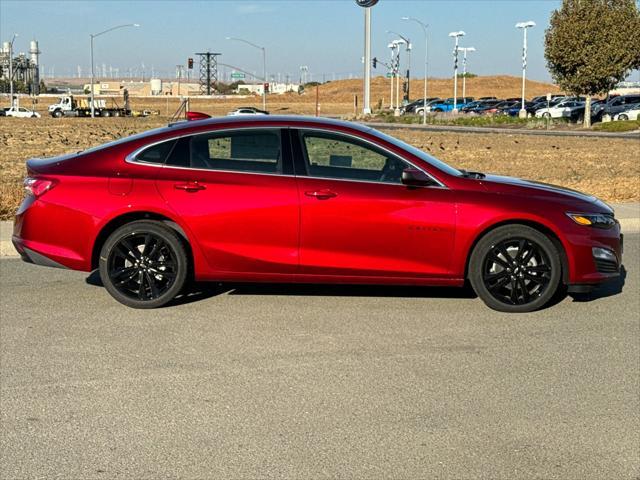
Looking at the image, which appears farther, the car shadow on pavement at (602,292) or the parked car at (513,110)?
the parked car at (513,110)

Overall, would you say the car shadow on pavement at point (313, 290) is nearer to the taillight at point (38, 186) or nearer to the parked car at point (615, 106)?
the taillight at point (38, 186)

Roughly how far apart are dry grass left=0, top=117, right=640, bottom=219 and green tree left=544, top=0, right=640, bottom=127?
18.5m

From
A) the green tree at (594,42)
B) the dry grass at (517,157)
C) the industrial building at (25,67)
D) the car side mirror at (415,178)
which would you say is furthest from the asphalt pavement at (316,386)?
the industrial building at (25,67)

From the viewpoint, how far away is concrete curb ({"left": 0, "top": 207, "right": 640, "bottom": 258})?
992 cm

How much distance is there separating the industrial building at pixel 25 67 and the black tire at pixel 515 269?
15642cm

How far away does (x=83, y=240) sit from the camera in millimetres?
7551

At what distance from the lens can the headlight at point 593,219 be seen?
7652mm

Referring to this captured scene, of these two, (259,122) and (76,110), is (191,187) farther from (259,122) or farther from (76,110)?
(76,110)

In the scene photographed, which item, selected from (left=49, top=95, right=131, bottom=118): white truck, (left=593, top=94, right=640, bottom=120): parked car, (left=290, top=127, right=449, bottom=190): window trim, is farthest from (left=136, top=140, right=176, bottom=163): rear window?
(left=49, top=95, right=131, bottom=118): white truck

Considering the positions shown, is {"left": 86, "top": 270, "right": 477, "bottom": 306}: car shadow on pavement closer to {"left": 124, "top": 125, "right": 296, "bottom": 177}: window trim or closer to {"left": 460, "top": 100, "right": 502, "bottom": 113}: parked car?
{"left": 124, "top": 125, "right": 296, "bottom": 177}: window trim

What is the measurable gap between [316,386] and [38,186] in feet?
10.9

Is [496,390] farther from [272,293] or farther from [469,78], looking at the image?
[469,78]

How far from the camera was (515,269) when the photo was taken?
25.0ft

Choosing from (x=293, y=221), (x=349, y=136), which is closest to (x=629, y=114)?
(x=349, y=136)
